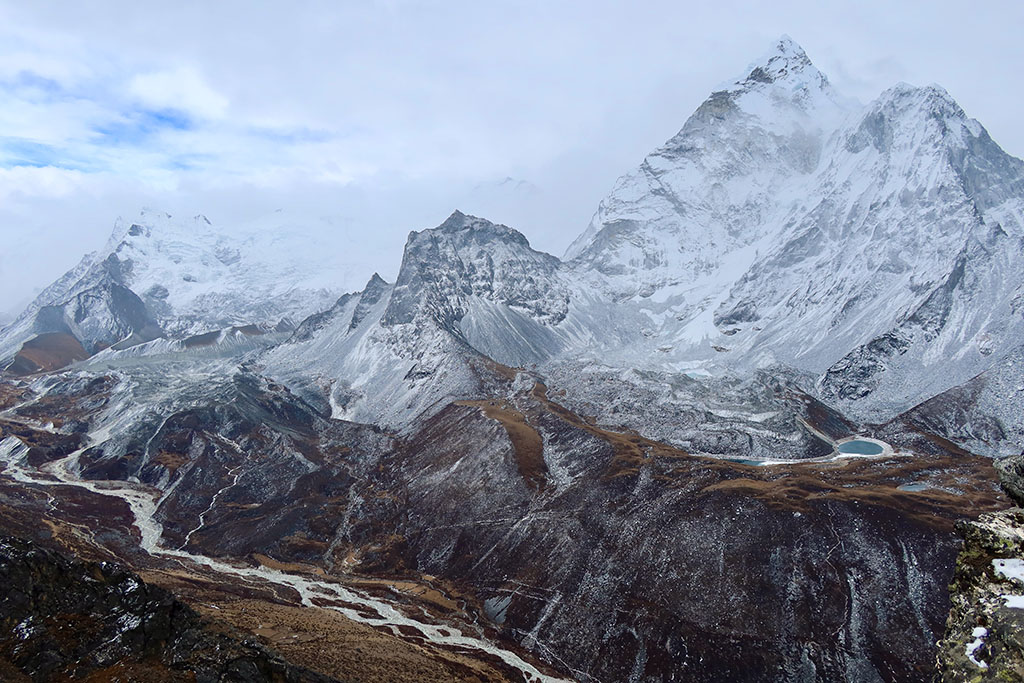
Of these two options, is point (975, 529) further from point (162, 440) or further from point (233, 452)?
point (162, 440)

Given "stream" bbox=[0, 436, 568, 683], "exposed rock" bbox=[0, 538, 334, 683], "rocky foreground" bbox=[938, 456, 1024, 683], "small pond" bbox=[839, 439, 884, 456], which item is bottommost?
"stream" bbox=[0, 436, 568, 683]

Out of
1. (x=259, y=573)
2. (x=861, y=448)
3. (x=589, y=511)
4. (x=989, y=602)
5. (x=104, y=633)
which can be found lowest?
(x=259, y=573)

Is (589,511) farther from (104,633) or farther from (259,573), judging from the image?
(104,633)

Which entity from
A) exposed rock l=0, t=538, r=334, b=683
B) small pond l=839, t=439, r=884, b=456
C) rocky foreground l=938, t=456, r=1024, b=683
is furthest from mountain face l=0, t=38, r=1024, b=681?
rocky foreground l=938, t=456, r=1024, b=683

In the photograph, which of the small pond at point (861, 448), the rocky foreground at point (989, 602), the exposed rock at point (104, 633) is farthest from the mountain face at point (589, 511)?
→ the rocky foreground at point (989, 602)

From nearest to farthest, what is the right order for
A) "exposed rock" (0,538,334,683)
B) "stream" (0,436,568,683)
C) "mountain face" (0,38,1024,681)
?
"exposed rock" (0,538,334,683) < "mountain face" (0,38,1024,681) < "stream" (0,436,568,683)

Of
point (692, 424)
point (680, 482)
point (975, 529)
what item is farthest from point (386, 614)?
point (692, 424)

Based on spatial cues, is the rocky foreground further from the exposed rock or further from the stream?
the stream

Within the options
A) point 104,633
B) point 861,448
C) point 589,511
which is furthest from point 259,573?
point 861,448

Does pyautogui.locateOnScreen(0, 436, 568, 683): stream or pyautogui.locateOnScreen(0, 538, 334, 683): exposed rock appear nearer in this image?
pyautogui.locateOnScreen(0, 538, 334, 683): exposed rock
